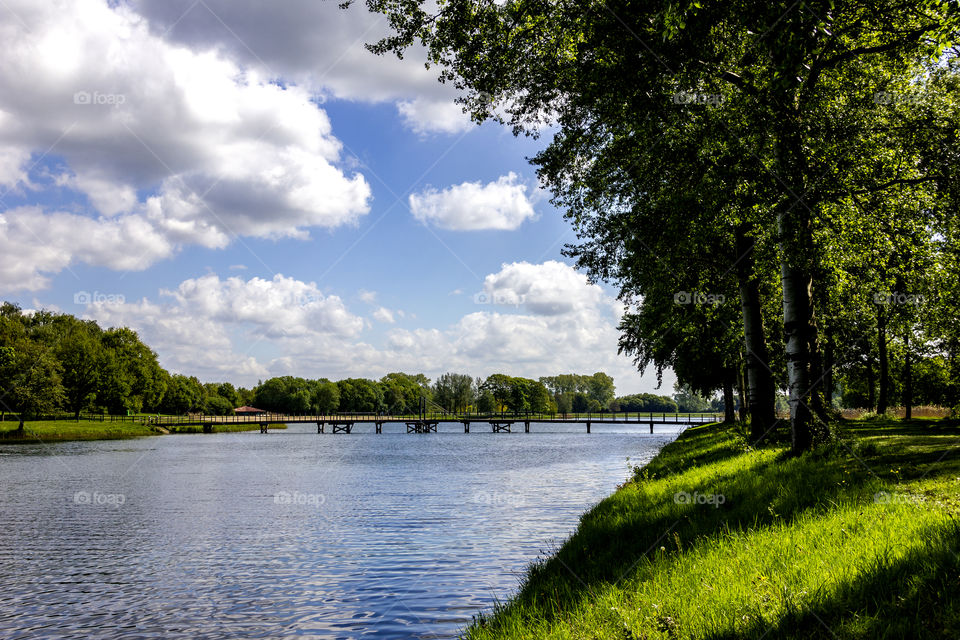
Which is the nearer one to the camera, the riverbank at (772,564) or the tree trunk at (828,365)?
the riverbank at (772,564)

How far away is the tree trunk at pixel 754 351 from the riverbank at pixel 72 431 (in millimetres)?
83564

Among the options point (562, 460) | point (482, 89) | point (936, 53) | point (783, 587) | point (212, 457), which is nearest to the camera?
point (783, 587)

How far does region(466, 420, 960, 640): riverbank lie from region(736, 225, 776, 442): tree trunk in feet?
26.9

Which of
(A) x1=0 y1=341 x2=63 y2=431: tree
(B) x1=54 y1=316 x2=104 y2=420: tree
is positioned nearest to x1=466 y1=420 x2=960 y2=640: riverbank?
(A) x1=0 y1=341 x2=63 y2=431: tree

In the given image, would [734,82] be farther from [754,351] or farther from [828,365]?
[828,365]

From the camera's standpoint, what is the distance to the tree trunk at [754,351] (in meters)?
21.5

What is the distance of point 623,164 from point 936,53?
7.08 m

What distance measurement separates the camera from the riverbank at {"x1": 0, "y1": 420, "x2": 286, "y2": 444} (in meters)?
79.1

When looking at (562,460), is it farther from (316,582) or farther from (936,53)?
(936,53)

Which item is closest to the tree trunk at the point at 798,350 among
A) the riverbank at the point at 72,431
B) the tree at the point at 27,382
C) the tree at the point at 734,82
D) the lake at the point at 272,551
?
the tree at the point at 734,82

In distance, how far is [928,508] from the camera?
8539 millimetres

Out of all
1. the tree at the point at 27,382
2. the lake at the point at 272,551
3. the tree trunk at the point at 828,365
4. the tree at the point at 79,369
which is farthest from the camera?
the tree at the point at 79,369

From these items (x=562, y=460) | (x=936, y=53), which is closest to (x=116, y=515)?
(x=936, y=53)

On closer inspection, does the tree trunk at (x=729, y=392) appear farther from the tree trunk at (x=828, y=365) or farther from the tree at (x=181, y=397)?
the tree at (x=181, y=397)
